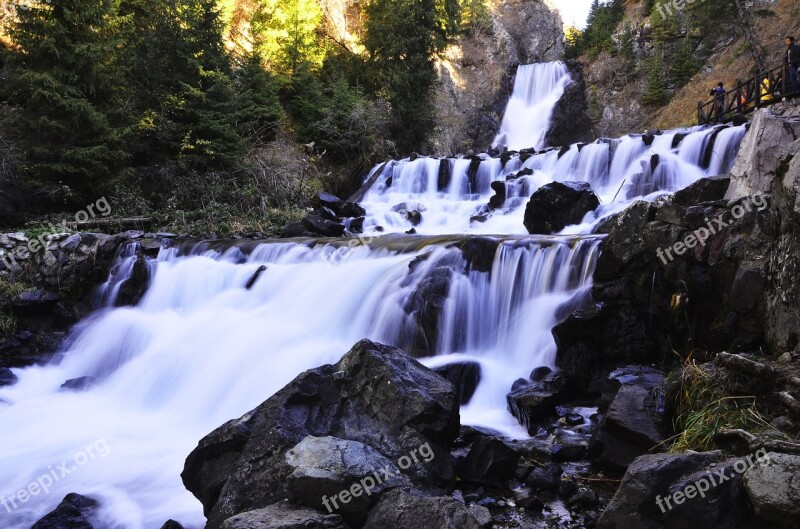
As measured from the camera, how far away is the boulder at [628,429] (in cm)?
420

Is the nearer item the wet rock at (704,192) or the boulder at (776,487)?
the boulder at (776,487)

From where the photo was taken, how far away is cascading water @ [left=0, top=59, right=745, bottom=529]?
18.6ft

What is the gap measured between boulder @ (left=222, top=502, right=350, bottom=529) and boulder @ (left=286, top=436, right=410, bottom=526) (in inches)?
3.9

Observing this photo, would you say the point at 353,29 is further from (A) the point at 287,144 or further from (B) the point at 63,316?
(B) the point at 63,316

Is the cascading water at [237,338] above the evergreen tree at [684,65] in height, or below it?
below

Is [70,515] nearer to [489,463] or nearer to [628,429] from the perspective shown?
[489,463]

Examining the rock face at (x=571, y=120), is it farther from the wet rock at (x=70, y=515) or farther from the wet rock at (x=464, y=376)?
the wet rock at (x=70, y=515)

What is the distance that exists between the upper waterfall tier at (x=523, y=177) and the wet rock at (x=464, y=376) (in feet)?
18.6

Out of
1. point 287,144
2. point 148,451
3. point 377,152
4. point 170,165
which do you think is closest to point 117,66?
point 170,165

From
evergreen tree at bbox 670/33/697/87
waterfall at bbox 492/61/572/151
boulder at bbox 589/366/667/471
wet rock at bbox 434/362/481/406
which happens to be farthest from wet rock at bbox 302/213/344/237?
evergreen tree at bbox 670/33/697/87

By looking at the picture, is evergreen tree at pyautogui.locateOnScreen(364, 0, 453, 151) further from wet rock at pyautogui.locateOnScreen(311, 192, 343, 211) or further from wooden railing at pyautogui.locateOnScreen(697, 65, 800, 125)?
wooden railing at pyautogui.locateOnScreen(697, 65, 800, 125)

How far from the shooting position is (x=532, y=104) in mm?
30922

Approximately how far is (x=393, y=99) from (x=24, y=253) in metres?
15.4

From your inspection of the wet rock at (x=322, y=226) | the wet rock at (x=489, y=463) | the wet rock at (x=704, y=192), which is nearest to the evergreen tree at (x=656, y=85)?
the wet rock at (x=322, y=226)
